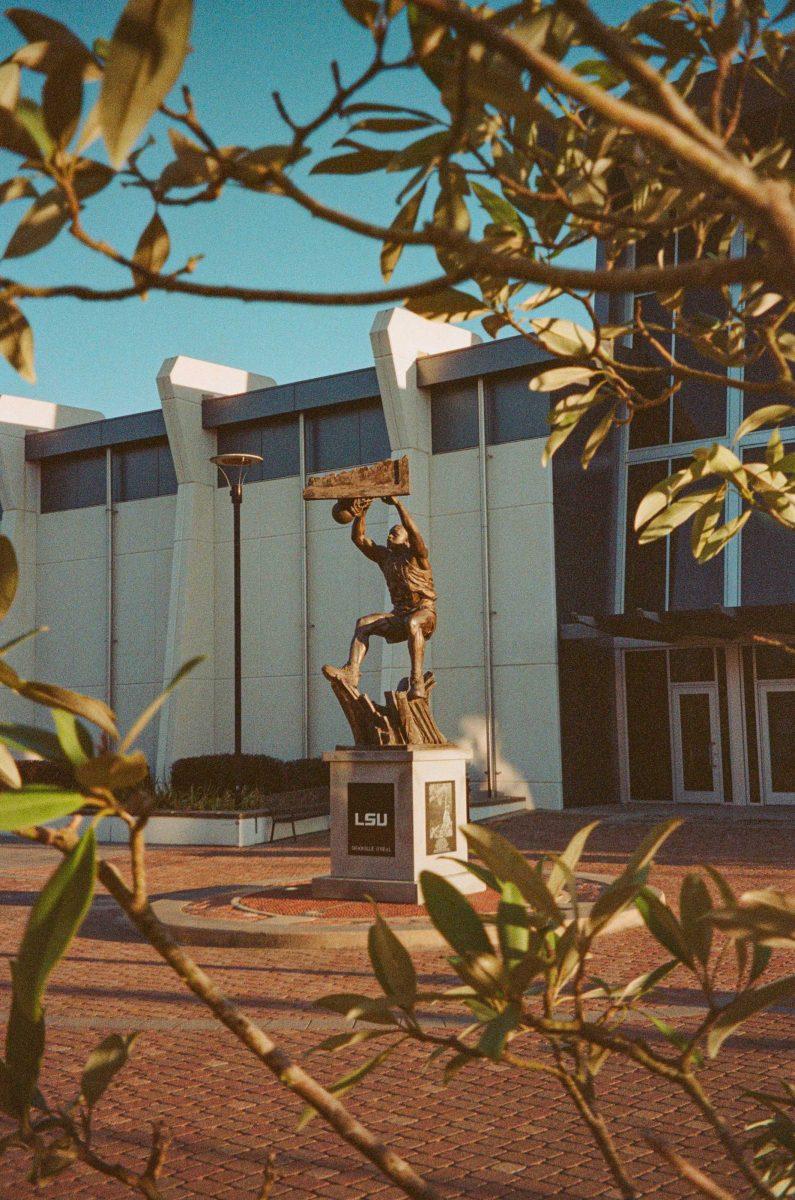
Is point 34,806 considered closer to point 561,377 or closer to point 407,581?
point 561,377

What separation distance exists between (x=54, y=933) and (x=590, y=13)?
77 centimetres

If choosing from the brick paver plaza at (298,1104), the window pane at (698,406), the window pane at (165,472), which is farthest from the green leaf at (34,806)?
the window pane at (165,472)

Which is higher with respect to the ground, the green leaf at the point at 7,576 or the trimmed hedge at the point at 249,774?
the green leaf at the point at 7,576

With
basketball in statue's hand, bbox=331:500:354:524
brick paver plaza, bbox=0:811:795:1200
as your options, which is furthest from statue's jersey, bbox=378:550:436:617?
brick paver plaza, bbox=0:811:795:1200

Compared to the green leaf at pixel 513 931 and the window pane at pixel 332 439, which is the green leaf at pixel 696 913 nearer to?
the green leaf at pixel 513 931

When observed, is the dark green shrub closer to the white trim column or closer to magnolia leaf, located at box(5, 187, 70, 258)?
the white trim column

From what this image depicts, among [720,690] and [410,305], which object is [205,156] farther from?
[720,690]

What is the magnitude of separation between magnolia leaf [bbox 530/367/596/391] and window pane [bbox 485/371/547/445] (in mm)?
23230

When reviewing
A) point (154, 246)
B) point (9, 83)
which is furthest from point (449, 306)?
point (9, 83)

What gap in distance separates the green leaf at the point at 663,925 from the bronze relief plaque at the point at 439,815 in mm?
10999

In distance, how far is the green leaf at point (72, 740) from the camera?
0.93 meters

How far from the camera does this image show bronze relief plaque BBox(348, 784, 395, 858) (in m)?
12.2

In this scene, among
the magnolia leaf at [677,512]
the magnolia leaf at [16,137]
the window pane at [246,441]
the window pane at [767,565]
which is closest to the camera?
the magnolia leaf at [16,137]

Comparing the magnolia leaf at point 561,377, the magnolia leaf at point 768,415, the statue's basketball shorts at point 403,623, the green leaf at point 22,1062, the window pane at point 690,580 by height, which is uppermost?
the window pane at point 690,580
